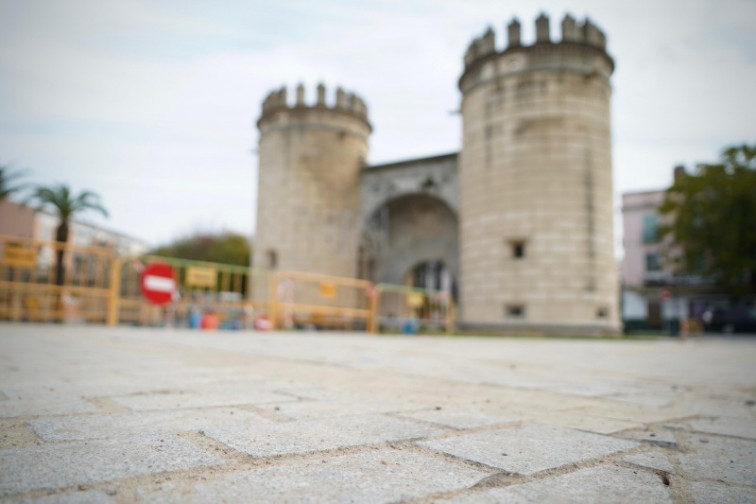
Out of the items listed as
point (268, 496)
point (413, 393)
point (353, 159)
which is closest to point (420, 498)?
point (268, 496)

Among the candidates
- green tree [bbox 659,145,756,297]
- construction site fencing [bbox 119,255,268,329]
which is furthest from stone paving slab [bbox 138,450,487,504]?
green tree [bbox 659,145,756,297]

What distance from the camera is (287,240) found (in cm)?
2205

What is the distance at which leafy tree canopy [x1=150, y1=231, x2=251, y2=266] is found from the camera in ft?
124

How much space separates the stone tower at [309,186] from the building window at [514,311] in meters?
7.88

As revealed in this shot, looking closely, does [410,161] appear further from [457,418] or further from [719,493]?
[719,493]

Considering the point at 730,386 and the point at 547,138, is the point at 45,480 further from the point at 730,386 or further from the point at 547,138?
the point at 547,138


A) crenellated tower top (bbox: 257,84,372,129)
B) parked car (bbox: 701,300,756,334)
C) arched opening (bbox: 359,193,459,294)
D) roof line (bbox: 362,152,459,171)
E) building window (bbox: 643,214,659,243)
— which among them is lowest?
parked car (bbox: 701,300,756,334)

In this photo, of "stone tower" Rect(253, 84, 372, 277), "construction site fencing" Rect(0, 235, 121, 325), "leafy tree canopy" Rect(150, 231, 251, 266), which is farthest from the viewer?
"leafy tree canopy" Rect(150, 231, 251, 266)

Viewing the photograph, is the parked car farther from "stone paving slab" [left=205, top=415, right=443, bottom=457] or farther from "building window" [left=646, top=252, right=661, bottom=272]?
"stone paving slab" [left=205, top=415, right=443, bottom=457]

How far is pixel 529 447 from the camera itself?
1638mm

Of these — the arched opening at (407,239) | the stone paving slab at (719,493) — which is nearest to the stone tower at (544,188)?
the arched opening at (407,239)

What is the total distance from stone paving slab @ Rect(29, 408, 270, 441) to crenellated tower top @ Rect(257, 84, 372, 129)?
21622 mm

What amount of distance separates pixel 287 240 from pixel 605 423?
2050 centimetres

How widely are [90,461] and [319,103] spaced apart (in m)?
22.3
